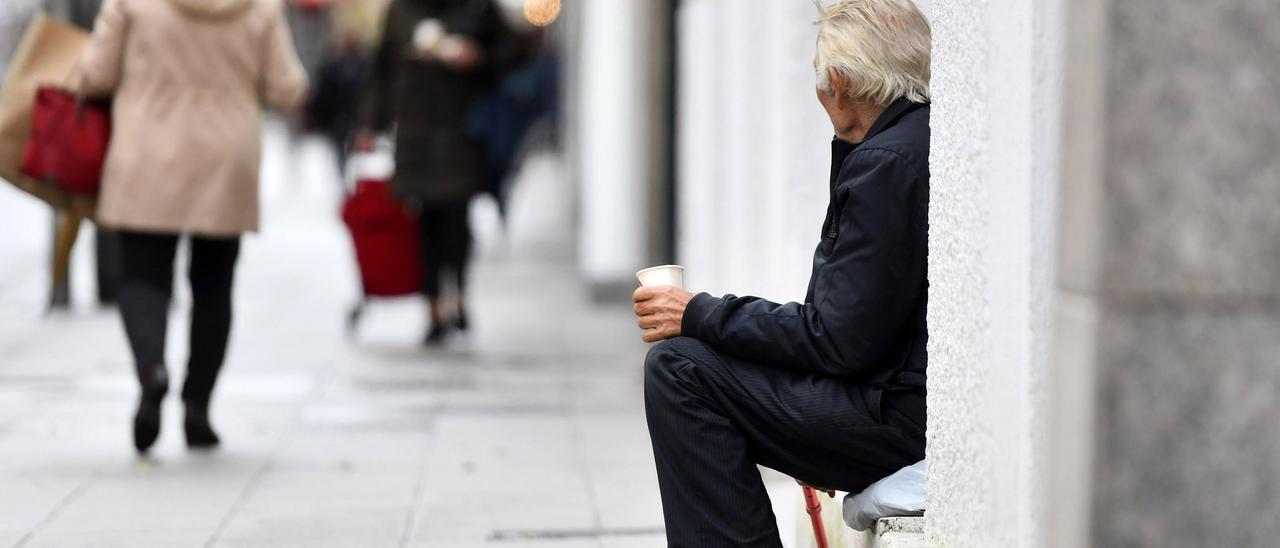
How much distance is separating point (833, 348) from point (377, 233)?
590cm

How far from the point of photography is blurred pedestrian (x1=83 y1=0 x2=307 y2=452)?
5461 millimetres

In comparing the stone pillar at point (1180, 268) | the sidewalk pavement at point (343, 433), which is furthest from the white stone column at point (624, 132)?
the stone pillar at point (1180, 268)

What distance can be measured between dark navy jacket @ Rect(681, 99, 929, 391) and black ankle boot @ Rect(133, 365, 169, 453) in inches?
109

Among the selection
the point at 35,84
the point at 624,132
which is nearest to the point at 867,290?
the point at 35,84

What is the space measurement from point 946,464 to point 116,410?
178 inches

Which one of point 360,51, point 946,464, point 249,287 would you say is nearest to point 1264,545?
point 946,464

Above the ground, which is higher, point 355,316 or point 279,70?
point 279,70

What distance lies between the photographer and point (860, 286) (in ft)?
9.74

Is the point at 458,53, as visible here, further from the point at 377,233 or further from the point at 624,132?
the point at 624,132

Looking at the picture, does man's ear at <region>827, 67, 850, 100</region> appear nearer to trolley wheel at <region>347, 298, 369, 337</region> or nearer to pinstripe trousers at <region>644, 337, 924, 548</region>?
pinstripe trousers at <region>644, 337, 924, 548</region>

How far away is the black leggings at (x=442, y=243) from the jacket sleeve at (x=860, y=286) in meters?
5.63

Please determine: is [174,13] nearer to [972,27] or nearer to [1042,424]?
[972,27]

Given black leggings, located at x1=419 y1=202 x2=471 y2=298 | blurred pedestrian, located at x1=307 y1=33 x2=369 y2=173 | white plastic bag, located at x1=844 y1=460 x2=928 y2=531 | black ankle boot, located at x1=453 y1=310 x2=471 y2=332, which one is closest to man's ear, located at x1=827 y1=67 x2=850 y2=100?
white plastic bag, located at x1=844 y1=460 x2=928 y2=531

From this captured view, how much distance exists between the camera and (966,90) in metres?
2.62
